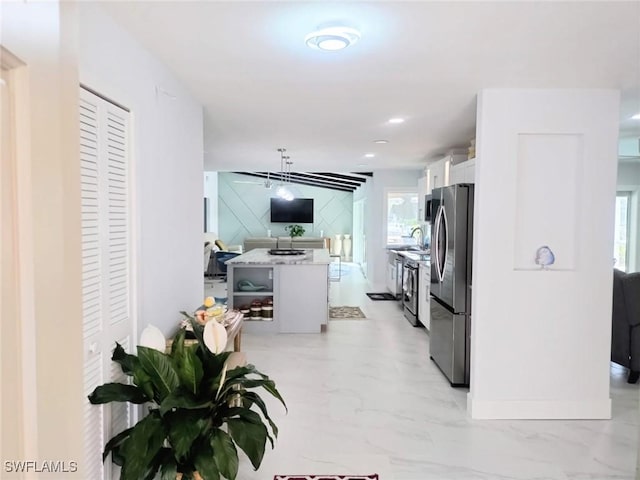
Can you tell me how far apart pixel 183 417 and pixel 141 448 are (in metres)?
0.18

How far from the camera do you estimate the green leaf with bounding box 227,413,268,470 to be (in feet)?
5.78

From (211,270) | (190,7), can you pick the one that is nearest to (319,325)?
(190,7)

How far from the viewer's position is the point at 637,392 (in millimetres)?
3529

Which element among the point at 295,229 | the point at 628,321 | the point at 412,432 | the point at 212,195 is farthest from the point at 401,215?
the point at 212,195

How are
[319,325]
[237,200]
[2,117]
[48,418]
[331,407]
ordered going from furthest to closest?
[237,200]
[319,325]
[331,407]
[48,418]
[2,117]

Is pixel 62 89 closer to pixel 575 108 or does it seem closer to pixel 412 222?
pixel 575 108

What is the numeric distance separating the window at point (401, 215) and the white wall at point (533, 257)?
5.05 m

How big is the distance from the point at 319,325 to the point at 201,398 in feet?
11.6

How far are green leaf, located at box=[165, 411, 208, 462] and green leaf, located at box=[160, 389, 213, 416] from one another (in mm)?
49

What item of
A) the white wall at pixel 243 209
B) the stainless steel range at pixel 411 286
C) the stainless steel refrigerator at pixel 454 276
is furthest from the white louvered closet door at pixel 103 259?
the white wall at pixel 243 209

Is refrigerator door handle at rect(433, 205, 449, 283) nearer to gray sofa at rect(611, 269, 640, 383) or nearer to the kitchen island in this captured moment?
gray sofa at rect(611, 269, 640, 383)

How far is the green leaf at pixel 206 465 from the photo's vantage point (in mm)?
1691

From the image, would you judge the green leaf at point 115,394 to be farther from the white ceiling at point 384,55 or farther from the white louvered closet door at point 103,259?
the white ceiling at point 384,55

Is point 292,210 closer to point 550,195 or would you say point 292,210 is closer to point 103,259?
Result: point 550,195
